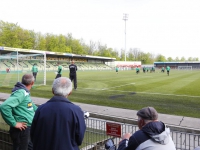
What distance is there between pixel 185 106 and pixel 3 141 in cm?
776

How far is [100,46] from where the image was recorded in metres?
111

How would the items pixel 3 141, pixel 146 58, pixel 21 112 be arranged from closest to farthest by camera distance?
pixel 21 112 < pixel 3 141 < pixel 146 58

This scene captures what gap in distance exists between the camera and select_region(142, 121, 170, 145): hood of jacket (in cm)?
194

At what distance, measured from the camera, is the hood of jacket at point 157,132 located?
194cm

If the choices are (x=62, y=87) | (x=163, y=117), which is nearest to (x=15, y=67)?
(x=163, y=117)

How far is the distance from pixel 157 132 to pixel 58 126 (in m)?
1.09

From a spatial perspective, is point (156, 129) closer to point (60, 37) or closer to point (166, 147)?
point (166, 147)

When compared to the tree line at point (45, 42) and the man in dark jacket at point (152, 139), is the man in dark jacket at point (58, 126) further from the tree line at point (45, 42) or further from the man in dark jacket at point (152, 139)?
the tree line at point (45, 42)

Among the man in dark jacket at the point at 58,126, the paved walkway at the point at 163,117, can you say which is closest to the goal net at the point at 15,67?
the paved walkway at the point at 163,117

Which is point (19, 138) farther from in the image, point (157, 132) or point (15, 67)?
point (15, 67)

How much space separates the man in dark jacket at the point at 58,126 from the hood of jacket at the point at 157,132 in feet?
2.54

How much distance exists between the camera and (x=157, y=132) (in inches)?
76.4

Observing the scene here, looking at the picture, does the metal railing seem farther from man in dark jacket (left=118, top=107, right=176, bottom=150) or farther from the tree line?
the tree line

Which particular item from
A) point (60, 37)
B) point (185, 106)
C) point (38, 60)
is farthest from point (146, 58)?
point (185, 106)
